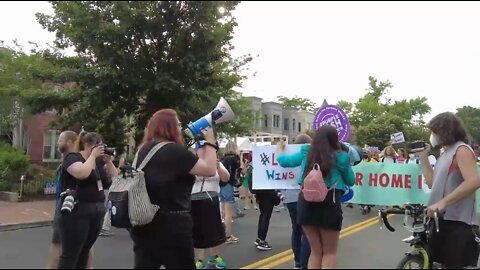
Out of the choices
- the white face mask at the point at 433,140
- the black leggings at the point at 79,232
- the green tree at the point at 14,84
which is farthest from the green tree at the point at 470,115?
the green tree at the point at 14,84

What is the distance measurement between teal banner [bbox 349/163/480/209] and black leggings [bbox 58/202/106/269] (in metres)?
3.62

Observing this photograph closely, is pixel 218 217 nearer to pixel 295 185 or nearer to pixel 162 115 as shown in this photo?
pixel 295 185

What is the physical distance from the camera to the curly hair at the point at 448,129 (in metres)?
3.83

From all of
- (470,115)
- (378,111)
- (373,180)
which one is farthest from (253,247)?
(378,111)

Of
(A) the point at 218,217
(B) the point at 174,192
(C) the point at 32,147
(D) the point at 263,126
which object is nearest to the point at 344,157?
(B) the point at 174,192

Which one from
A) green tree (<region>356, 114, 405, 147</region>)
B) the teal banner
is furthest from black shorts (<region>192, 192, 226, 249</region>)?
green tree (<region>356, 114, 405, 147</region>)

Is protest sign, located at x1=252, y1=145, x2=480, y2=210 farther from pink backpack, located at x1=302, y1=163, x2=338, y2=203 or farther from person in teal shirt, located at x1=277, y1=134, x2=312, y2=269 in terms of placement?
pink backpack, located at x1=302, y1=163, x2=338, y2=203

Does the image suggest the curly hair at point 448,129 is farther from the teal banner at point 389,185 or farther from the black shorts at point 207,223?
the black shorts at point 207,223

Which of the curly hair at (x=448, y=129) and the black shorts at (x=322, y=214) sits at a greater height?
the curly hair at (x=448, y=129)

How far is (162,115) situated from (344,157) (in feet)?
5.19

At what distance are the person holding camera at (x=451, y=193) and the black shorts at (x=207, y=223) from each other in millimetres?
2349

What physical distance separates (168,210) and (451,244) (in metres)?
2.09

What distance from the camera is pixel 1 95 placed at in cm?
2456

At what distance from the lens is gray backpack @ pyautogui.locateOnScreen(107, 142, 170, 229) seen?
3.42 m
